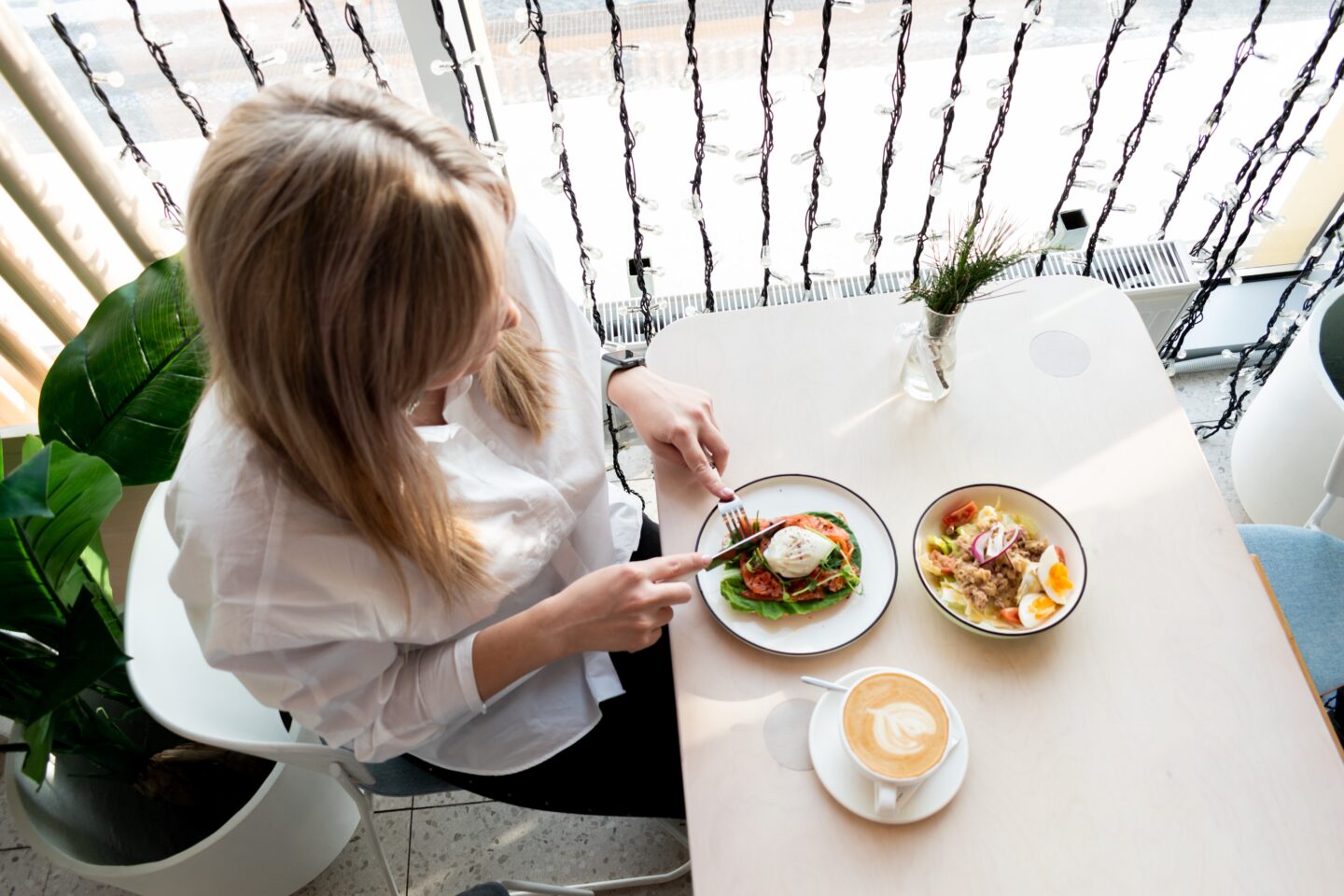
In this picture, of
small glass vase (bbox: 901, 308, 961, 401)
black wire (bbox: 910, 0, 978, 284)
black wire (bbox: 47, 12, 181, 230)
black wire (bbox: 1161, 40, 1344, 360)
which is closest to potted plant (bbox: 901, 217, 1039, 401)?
small glass vase (bbox: 901, 308, 961, 401)

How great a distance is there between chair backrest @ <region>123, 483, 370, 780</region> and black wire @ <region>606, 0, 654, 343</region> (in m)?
0.85

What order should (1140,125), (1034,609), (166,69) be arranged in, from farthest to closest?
(1140,125) < (166,69) < (1034,609)

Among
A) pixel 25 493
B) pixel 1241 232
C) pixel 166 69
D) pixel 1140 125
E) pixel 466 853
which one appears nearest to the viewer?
pixel 25 493

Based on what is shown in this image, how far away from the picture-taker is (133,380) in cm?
119

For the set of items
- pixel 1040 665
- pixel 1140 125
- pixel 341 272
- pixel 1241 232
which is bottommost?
pixel 1241 232

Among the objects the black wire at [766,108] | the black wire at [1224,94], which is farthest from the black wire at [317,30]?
the black wire at [1224,94]

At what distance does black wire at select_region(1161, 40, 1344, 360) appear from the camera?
1527 millimetres

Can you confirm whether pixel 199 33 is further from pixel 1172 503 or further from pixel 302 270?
pixel 1172 503

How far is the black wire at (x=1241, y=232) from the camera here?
1.53m

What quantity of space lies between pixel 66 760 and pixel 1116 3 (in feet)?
6.62

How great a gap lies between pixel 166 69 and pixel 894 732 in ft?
4.55

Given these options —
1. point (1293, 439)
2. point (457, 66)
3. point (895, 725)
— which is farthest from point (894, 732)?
point (1293, 439)

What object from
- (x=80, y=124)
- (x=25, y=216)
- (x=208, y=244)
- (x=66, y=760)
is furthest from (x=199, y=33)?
(x=66, y=760)

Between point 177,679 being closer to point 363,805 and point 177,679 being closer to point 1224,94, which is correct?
point 363,805
